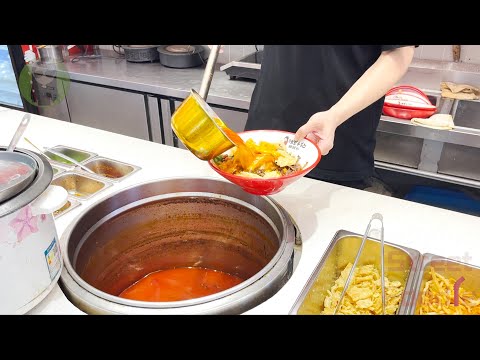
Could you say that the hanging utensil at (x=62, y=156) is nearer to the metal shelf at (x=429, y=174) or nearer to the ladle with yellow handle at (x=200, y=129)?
the ladle with yellow handle at (x=200, y=129)

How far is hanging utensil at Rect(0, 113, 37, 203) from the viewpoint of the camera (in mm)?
843

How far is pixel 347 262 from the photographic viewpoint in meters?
1.18

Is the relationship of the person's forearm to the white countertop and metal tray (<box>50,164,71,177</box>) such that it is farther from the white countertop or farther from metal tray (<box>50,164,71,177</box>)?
metal tray (<box>50,164,71,177</box>)

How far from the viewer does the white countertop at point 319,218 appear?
1020 mm

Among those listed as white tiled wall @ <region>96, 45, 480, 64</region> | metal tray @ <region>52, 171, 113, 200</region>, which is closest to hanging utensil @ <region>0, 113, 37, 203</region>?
metal tray @ <region>52, 171, 113, 200</region>

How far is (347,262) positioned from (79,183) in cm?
90

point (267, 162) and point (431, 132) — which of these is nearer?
point (267, 162)

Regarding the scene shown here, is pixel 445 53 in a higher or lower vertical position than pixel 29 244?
lower

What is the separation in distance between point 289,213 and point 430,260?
390 mm

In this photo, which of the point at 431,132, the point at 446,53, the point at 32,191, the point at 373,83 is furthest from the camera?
the point at 446,53

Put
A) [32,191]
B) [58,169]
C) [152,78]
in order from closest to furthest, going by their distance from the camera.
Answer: [32,191] → [58,169] → [152,78]

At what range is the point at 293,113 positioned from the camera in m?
1.75

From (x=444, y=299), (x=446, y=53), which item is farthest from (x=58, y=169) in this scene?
(x=446, y=53)

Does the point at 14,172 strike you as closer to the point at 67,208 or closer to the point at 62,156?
the point at 67,208
